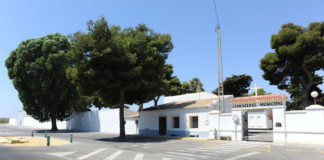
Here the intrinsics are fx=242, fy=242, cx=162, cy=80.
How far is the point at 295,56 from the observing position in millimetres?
28672

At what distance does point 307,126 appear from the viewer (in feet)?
59.2

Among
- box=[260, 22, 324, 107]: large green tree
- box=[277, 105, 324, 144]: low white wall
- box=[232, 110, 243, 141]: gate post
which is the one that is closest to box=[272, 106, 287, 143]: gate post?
box=[277, 105, 324, 144]: low white wall

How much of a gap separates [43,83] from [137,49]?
825 inches

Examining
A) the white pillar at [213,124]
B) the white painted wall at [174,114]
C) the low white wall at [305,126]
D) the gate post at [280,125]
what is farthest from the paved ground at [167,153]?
the white painted wall at [174,114]

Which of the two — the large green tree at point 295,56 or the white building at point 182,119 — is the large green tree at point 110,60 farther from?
the large green tree at point 295,56

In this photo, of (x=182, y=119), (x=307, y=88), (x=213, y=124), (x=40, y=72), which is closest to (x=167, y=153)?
(x=213, y=124)

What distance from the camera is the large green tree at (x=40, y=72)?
38.1m

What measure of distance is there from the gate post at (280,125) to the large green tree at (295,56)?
11.8 m

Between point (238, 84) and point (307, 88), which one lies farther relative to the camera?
point (238, 84)

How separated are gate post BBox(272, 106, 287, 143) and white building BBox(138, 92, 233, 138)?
6.58 meters

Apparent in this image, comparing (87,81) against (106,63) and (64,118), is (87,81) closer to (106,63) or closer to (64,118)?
(106,63)

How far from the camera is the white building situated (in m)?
25.7

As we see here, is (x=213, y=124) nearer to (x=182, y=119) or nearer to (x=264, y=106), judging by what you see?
(x=182, y=119)

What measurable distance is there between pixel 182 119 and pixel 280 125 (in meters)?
11.0
